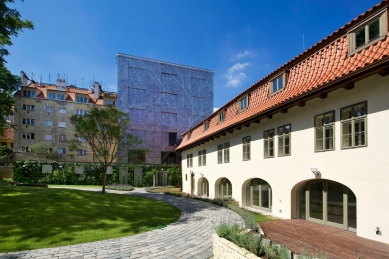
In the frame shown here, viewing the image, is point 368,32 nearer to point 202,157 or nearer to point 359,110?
point 359,110

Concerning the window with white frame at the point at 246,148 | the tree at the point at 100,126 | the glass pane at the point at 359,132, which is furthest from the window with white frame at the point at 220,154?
the glass pane at the point at 359,132

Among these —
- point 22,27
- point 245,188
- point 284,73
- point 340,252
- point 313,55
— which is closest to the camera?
point 340,252

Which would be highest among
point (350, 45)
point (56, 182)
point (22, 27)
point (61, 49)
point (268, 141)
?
point (22, 27)

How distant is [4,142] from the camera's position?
4684cm

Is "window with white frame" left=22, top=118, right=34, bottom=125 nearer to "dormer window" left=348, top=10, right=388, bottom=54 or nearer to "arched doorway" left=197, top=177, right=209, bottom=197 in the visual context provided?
"arched doorway" left=197, top=177, right=209, bottom=197

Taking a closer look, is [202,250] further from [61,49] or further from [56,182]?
[56,182]

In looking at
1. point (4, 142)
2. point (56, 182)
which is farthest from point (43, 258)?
point (4, 142)

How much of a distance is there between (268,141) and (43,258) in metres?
10.1

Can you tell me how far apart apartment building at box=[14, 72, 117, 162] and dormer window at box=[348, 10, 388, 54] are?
40456mm

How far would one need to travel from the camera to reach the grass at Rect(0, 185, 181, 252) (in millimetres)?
7375

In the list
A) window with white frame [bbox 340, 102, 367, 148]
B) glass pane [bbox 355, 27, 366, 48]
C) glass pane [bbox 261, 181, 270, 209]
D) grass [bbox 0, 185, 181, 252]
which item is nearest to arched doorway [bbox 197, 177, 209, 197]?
glass pane [bbox 261, 181, 270, 209]

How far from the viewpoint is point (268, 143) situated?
1204 centimetres

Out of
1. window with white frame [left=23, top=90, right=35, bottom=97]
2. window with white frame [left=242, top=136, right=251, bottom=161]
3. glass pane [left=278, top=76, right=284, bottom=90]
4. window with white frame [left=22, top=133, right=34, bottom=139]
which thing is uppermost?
window with white frame [left=23, top=90, right=35, bottom=97]

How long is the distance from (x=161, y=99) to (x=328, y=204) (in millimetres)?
36119
